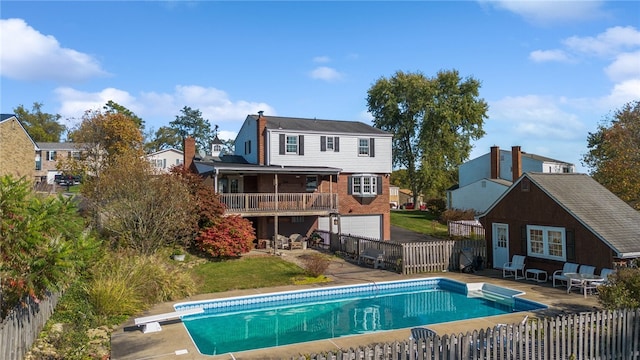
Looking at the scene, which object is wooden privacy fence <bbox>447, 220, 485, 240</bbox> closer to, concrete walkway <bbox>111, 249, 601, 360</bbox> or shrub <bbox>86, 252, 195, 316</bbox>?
concrete walkway <bbox>111, 249, 601, 360</bbox>

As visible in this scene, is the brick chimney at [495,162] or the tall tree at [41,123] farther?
the tall tree at [41,123]

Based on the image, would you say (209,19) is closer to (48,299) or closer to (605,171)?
(48,299)

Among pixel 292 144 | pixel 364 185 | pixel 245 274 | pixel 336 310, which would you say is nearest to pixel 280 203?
pixel 292 144

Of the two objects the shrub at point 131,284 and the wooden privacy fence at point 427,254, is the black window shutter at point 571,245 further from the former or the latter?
the shrub at point 131,284

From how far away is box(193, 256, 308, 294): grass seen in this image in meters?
18.2

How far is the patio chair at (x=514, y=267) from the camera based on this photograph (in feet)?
64.5

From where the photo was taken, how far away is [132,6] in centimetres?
1658

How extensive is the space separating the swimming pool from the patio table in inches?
83.2

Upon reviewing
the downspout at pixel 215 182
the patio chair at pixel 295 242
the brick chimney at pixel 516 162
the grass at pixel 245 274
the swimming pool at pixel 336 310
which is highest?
the brick chimney at pixel 516 162

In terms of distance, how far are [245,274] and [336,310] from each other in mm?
5695

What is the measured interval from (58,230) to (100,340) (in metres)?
3.02

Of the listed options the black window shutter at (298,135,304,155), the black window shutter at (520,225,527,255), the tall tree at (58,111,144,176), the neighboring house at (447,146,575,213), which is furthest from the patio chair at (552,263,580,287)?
the tall tree at (58,111,144,176)

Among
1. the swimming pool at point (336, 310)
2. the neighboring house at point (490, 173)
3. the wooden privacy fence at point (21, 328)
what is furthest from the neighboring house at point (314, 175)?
the wooden privacy fence at point (21, 328)

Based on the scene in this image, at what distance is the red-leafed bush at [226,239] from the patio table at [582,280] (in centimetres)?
1514
